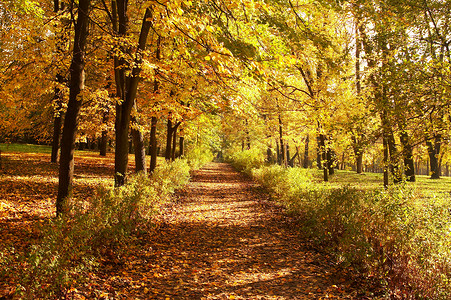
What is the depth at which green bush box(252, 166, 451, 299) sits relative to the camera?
12.0 ft

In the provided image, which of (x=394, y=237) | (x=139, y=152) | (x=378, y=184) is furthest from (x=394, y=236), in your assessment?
(x=378, y=184)

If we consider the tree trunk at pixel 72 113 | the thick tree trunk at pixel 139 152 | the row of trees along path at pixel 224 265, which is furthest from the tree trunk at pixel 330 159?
the thick tree trunk at pixel 139 152

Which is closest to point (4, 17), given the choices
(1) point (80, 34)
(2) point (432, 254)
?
(1) point (80, 34)

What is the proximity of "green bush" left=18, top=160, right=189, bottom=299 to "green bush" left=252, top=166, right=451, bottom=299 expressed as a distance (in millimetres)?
4118

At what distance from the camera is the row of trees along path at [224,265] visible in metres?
4.25

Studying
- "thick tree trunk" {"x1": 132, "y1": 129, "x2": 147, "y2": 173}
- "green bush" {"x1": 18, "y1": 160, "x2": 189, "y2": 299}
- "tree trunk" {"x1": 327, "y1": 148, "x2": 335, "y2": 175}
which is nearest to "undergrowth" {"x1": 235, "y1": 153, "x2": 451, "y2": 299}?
"tree trunk" {"x1": 327, "y1": 148, "x2": 335, "y2": 175}

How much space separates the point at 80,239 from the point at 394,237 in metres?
4.85

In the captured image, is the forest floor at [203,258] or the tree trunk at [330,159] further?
the tree trunk at [330,159]

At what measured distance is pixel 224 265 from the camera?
5.27 m

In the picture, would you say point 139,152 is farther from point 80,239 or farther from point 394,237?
point 394,237

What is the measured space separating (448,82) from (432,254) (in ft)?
14.0

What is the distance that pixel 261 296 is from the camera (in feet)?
13.6

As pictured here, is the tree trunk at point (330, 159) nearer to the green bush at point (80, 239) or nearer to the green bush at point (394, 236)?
the green bush at point (394, 236)

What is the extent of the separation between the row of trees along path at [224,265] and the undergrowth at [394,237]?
47 centimetres
